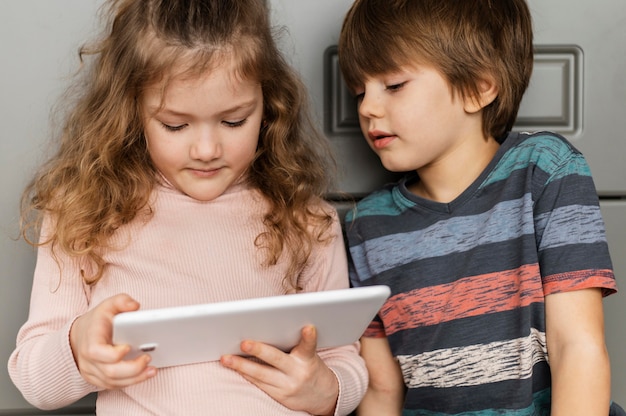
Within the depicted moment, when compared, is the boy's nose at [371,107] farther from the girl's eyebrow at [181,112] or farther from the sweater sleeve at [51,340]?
the sweater sleeve at [51,340]

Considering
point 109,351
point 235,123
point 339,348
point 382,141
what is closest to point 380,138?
point 382,141

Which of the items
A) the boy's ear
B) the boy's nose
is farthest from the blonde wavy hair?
the boy's ear

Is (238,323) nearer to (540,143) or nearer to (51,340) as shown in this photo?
(51,340)

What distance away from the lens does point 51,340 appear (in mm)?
1100

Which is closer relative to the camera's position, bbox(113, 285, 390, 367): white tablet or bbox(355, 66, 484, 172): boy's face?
bbox(113, 285, 390, 367): white tablet

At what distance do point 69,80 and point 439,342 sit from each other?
2.54 feet

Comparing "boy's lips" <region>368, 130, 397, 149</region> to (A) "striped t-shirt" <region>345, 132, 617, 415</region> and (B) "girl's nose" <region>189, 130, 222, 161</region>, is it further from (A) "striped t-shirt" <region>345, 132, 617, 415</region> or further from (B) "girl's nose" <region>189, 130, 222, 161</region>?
(B) "girl's nose" <region>189, 130, 222, 161</region>

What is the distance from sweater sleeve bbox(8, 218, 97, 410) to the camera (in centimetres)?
110

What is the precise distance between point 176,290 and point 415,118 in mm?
465

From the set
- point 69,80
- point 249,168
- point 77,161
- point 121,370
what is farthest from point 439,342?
point 69,80

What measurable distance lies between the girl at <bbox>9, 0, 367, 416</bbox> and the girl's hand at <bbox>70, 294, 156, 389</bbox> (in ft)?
0.15

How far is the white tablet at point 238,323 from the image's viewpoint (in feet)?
2.97

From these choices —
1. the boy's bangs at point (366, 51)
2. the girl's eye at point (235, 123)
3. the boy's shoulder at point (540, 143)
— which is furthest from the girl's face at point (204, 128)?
the boy's shoulder at point (540, 143)

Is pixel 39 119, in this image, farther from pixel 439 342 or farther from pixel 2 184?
pixel 439 342
